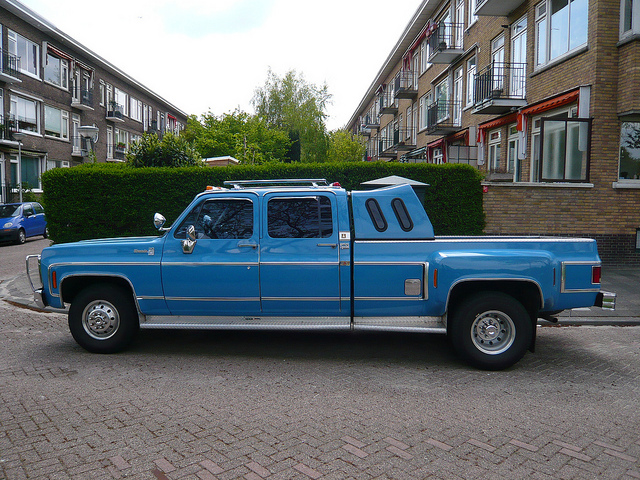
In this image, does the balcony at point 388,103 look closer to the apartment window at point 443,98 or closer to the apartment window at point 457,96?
the apartment window at point 443,98

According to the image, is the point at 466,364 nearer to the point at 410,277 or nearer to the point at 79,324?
the point at 410,277

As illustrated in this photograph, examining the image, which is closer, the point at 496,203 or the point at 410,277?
the point at 410,277

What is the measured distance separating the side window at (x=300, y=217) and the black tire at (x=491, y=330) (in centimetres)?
170

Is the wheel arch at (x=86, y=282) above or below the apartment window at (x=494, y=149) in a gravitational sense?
below

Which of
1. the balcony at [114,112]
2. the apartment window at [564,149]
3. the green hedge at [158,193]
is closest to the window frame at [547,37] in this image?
the apartment window at [564,149]

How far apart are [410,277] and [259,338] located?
2.30 meters

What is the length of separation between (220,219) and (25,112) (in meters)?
28.6

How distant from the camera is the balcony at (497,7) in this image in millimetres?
15898

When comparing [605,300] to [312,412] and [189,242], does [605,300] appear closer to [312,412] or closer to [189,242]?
[312,412]

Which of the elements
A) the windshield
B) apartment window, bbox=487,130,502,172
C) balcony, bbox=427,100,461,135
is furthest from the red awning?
the windshield

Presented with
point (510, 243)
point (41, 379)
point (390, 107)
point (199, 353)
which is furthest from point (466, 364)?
point (390, 107)

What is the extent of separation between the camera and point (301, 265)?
551 centimetres

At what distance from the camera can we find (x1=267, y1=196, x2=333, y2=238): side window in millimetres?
5652

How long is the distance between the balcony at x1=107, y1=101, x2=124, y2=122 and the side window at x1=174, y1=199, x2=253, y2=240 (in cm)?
3742
